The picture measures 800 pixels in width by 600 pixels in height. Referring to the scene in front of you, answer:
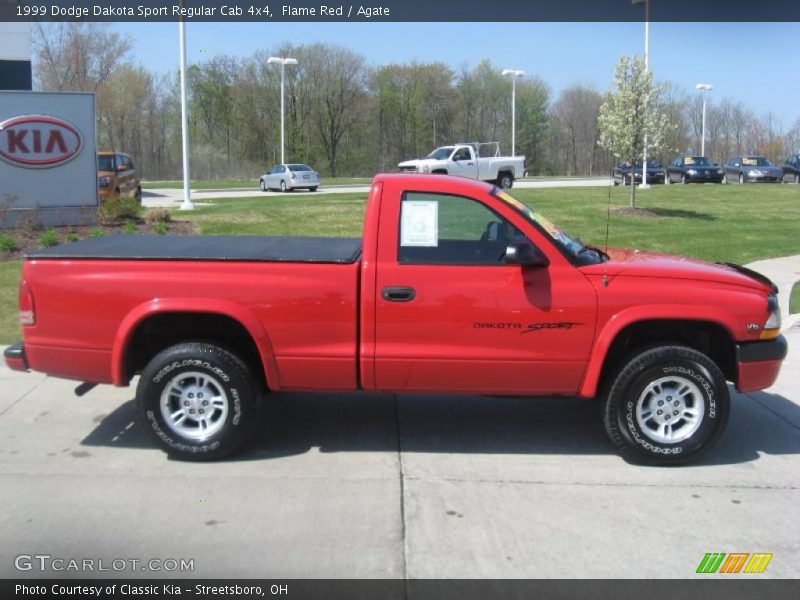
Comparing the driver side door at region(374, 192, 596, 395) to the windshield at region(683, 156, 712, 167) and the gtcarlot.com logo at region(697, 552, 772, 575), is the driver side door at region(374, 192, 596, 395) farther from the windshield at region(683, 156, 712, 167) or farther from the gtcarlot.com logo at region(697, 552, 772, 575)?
the windshield at region(683, 156, 712, 167)

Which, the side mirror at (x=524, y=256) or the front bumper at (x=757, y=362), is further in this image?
the front bumper at (x=757, y=362)

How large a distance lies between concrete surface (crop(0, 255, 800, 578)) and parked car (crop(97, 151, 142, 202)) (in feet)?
64.9

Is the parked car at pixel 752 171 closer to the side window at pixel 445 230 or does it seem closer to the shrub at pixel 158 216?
the shrub at pixel 158 216

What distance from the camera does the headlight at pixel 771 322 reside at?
5105 mm

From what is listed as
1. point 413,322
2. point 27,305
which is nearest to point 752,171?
point 413,322

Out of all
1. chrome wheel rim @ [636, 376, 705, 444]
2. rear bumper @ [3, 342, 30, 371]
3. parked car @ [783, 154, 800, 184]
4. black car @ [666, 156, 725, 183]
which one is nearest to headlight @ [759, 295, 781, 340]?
chrome wheel rim @ [636, 376, 705, 444]

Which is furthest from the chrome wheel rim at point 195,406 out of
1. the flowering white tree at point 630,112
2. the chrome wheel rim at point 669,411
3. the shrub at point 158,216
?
the flowering white tree at point 630,112

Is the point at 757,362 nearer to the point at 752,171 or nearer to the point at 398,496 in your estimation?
the point at 398,496

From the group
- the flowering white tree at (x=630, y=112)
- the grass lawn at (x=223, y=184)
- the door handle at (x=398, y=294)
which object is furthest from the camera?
the grass lawn at (x=223, y=184)

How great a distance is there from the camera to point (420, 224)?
5113 mm

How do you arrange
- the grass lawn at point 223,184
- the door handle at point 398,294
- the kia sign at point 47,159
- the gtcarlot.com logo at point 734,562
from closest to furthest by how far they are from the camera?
the gtcarlot.com logo at point 734,562, the door handle at point 398,294, the kia sign at point 47,159, the grass lawn at point 223,184

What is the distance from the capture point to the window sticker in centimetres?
508

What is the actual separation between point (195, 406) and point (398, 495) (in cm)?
146

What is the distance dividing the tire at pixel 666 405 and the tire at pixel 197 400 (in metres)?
2.36
